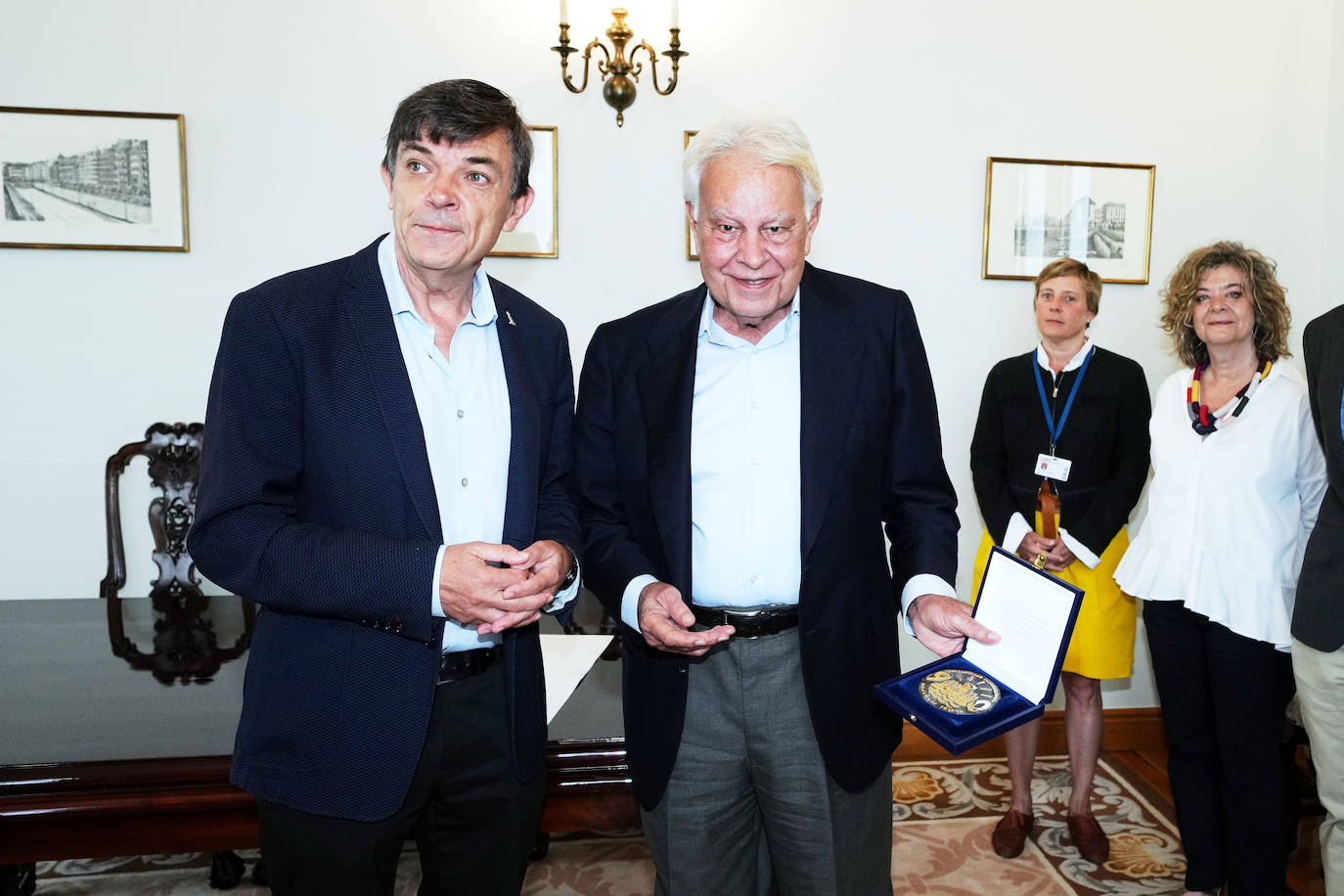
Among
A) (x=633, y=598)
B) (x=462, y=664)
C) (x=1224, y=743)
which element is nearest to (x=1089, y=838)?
(x=1224, y=743)

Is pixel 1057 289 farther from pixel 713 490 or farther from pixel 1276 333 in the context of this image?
pixel 713 490

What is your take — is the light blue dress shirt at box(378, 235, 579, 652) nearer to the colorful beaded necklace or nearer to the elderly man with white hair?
the elderly man with white hair

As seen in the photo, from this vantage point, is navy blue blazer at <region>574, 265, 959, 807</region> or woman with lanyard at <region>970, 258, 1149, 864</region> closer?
navy blue blazer at <region>574, 265, 959, 807</region>

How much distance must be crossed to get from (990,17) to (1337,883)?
3204mm

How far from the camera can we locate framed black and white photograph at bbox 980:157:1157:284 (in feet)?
12.5

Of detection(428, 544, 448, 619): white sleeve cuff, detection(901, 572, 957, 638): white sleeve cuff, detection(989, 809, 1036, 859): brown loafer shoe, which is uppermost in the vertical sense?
detection(428, 544, 448, 619): white sleeve cuff

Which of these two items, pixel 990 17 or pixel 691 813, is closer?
pixel 691 813

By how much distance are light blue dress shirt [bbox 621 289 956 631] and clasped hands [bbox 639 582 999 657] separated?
43 millimetres

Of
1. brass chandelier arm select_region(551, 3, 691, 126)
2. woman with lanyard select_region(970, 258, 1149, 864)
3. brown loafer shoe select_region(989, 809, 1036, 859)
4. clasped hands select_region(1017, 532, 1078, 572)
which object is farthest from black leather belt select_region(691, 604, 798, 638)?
brass chandelier arm select_region(551, 3, 691, 126)

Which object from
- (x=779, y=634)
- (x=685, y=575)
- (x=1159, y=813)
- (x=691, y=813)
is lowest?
(x=1159, y=813)

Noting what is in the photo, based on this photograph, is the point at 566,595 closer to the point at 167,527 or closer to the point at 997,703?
the point at 997,703

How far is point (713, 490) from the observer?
1.66 meters

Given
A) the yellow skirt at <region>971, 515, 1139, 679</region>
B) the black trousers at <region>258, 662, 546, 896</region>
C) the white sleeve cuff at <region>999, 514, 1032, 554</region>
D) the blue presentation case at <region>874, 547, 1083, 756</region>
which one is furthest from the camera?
the yellow skirt at <region>971, 515, 1139, 679</region>

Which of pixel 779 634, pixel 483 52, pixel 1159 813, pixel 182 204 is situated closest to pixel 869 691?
pixel 779 634
